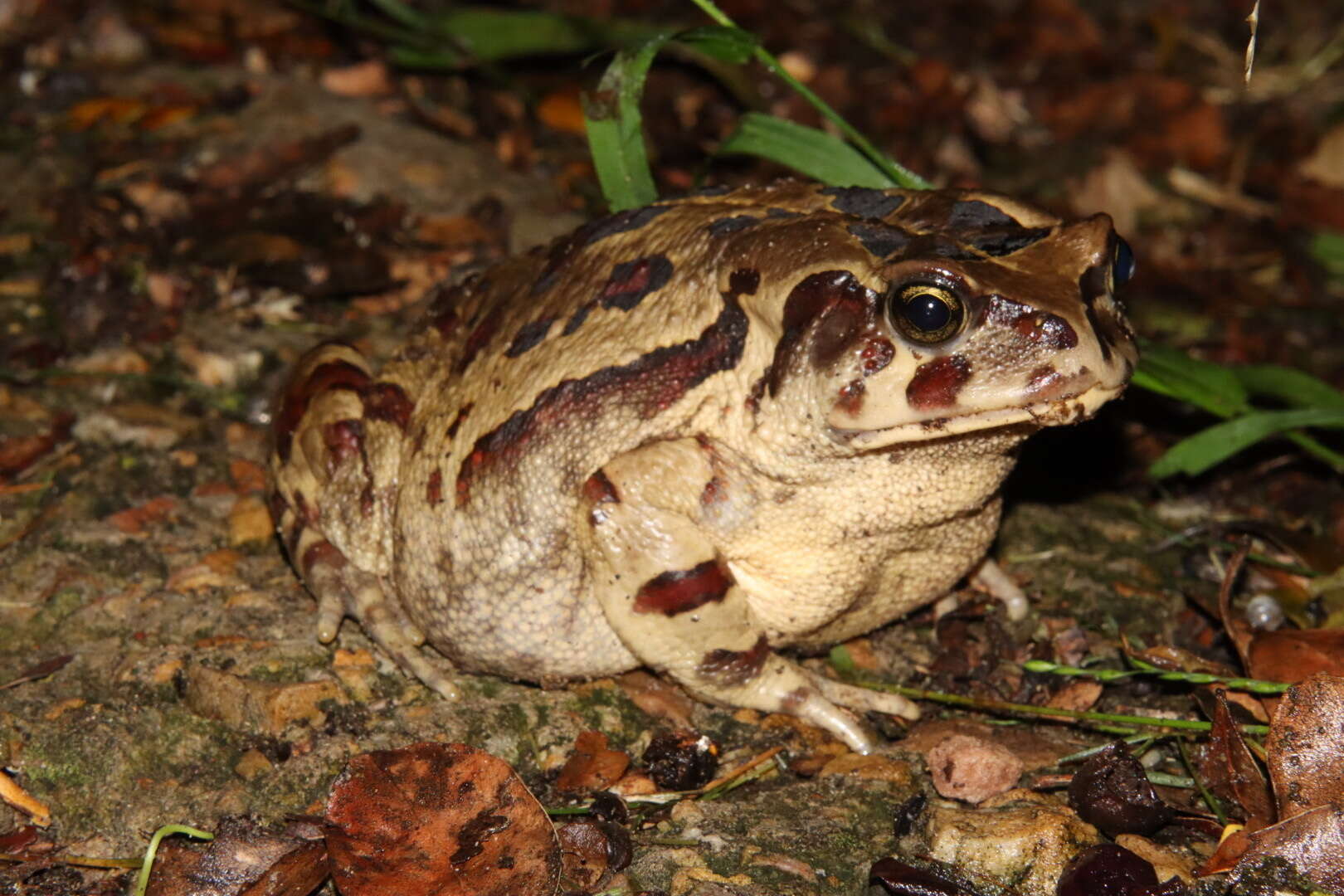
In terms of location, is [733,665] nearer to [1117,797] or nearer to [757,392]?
[757,392]

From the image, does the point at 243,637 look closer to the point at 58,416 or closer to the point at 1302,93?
the point at 58,416

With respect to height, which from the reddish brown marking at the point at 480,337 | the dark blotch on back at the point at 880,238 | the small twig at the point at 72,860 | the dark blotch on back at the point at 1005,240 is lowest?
the small twig at the point at 72,860

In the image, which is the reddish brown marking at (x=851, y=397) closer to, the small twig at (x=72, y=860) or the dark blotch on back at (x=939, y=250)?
the dark blotch on back at (x=939, y=250)

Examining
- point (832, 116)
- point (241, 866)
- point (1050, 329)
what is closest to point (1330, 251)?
point (832, 116)

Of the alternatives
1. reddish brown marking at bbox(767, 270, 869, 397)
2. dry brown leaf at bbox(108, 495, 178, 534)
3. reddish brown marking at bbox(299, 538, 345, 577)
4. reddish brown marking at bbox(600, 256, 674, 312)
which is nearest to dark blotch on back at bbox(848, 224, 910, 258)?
reddish brown marking at bbox(767, 270, 869, 397)

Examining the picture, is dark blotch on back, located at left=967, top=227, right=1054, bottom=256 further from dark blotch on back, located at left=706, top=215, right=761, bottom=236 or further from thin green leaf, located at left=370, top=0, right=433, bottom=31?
thin green leaf, located at left=370, top=0, right=433, bottom=31

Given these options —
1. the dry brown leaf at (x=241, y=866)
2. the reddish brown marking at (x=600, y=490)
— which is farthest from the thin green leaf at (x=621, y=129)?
the dry brown leaf at (x=241, y=866)

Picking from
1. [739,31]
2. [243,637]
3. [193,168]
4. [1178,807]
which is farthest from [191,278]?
[1178,807]

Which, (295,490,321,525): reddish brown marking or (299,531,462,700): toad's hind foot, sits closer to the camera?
(299,531,462,700): toad's hind foot
